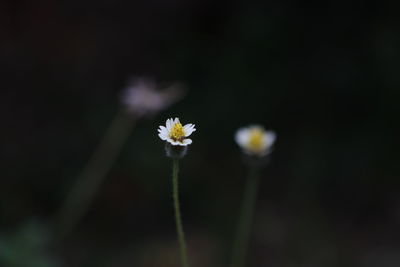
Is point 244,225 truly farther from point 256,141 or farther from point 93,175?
point 256,141

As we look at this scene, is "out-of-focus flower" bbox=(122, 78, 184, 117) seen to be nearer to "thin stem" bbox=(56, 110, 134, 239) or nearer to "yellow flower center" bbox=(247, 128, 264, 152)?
"thin stem" bbox=(56, 110, 134, 239)

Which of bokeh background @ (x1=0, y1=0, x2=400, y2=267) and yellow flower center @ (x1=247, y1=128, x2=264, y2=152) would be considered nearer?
yellow flower center @ (x1=247, y1=128, x2=264, y2=152)

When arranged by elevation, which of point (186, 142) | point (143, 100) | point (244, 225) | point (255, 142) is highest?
point (143, 100)

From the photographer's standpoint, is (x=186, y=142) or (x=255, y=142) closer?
(x=186, y=142)

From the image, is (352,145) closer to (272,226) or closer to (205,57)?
(272,226)

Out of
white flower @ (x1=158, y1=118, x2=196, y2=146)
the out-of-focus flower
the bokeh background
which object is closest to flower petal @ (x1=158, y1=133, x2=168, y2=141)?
white flower @ (x1=158, y1=118, x2=196, y2=146)

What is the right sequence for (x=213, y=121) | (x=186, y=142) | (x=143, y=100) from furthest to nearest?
(x=213, y=121) → (x=143, y=100) → (x=186, y=142)

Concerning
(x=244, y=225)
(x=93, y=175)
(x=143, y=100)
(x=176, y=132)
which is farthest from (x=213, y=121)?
(x=176, y=132)

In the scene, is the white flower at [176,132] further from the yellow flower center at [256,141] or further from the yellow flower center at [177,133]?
the yellow flower center at [256,141]
